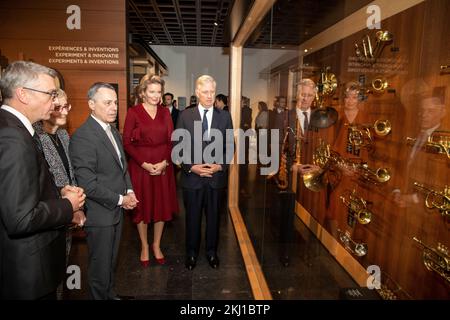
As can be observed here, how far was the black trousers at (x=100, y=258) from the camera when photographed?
2025 mm

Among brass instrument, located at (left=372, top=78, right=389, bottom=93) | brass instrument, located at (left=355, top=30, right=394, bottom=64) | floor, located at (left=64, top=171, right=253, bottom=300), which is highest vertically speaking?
brass instrument, located at (left=355, top=30, right=394, bottom=64)

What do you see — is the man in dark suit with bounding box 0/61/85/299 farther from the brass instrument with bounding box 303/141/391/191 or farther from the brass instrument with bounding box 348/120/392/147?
the brass instrument with bounding box 348/120/392/147

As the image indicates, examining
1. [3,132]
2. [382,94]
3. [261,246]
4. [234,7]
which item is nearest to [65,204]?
[3,132]

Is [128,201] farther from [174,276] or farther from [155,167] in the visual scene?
[174,276]

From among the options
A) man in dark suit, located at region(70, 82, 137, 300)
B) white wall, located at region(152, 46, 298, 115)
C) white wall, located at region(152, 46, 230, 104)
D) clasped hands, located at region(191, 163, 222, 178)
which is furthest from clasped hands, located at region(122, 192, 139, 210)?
white wall, located at region(152, 46, 230, 104)

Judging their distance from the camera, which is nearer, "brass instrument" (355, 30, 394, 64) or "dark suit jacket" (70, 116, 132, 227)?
"brass instrument" (355, 30, 394, 64)

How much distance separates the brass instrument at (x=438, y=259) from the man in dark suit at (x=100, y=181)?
1.70 m

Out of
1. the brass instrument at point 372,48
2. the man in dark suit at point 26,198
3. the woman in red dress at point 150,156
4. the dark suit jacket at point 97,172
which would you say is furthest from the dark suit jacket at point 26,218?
the brass instrument at point 372,48

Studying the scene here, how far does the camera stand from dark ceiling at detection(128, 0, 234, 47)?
4.53 meters

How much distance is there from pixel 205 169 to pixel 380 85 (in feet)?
5.21

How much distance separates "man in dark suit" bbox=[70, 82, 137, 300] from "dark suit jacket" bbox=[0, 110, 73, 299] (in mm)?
467

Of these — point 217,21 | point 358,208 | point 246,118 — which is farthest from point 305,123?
point 217,21

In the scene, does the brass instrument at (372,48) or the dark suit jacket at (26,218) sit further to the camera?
the brass instrument at (372,48)

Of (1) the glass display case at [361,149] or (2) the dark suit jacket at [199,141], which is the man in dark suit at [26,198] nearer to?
(1) the glass display case at [361,149]
